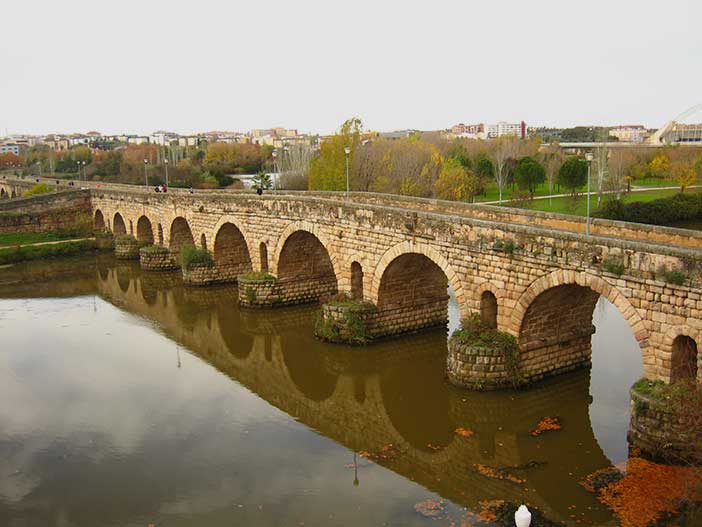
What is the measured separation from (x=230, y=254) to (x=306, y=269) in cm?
470

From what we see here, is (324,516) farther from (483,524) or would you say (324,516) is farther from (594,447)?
(594,447)

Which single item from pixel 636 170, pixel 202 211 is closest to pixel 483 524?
pixel 202 211

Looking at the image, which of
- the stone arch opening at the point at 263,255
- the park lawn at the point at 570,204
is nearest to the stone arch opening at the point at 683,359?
the stone arch opening at the point at 263,255

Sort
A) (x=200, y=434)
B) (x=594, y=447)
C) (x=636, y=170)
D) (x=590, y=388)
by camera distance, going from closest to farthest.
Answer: (x=594, y=447)
(x=200, y=434)
(x=590, y=388)
(x=636, y=170)

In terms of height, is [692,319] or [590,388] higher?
[692,319]

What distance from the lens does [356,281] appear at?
57.4 ft

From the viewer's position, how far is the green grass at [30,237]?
1309 inches

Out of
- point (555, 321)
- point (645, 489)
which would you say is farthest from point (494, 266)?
point (645, 489)

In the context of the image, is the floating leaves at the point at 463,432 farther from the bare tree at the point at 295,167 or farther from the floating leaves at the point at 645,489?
the bare tree at the point at 295,167

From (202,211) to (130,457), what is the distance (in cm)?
1399

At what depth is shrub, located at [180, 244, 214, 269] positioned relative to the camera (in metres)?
24.1

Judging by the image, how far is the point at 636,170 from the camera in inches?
1772

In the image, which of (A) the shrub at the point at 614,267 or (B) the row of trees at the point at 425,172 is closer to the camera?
(A) the shrub at the point at 614,267

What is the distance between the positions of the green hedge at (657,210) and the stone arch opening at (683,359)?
794 inches
